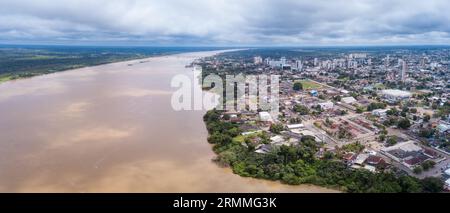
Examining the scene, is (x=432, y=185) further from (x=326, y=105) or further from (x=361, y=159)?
(x=326, y=105)

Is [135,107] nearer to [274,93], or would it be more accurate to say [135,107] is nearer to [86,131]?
[86,131]

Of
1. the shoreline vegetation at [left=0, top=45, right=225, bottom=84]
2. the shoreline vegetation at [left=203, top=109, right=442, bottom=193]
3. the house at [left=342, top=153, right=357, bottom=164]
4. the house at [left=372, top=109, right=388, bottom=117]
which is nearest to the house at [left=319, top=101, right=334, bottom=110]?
the house at [left=372, top=109, right=388, bottom=117]

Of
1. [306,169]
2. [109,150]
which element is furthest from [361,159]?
[109,150]

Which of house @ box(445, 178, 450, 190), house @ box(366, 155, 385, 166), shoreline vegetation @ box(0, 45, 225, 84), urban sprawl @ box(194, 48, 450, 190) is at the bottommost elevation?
house @ box(445, 178, 450, 190)

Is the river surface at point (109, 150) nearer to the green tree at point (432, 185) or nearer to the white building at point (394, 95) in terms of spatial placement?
the green tree at point (432, 185)

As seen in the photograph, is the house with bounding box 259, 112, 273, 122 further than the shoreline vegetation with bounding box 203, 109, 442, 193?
Yes

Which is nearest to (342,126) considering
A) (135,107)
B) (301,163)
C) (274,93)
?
(301,163)

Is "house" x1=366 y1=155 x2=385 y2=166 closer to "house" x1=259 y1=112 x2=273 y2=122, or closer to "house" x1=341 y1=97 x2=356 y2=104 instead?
"house" x1=259 y1=112 x2=273 y2=122
